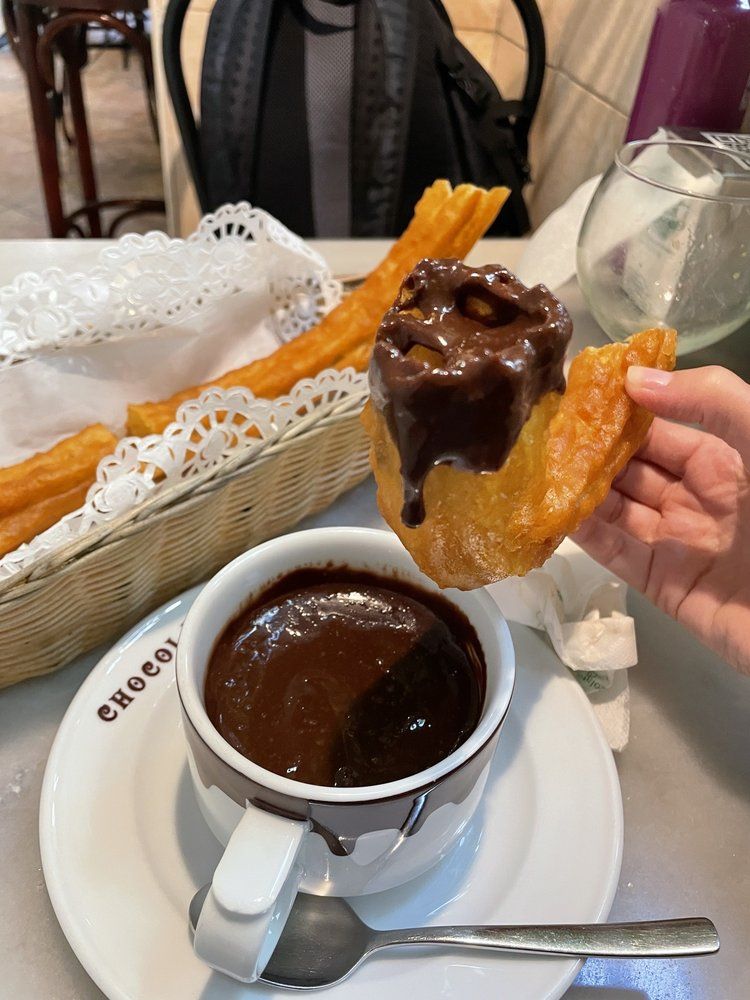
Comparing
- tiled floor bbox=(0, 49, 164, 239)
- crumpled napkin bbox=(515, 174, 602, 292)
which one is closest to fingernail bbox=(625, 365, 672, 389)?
crumpled napkin bbox=(515, 174, 602, 292)

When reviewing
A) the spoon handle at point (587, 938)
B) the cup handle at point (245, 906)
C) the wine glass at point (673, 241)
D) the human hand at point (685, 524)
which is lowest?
the spoon handle at point (587, 938)

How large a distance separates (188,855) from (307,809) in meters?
0.16

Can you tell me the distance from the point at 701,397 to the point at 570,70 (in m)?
1.21

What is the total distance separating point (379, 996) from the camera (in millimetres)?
468

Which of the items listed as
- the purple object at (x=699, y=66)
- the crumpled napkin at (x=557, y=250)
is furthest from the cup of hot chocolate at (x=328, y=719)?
the purple object at (x=699, y=66)

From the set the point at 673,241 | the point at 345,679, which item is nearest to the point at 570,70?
the point at 673,241

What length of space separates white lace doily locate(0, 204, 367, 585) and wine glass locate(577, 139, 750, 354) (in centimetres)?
36

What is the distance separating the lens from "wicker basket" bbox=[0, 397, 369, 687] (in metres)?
0.62

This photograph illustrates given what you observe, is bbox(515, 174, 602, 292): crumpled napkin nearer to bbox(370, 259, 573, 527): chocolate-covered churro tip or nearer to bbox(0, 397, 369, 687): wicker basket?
bbox(0, 397, 369, 687): wicker basket

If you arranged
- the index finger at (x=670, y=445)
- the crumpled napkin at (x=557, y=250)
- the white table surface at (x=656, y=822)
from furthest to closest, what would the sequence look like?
the crumpled napkin at (x=557, y=250), the index finger at (x=670, y=445), the white table surface at (x=656, y=822)

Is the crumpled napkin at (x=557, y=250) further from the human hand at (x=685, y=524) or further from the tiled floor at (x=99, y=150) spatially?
the tiled floor at (x=99, y=150)

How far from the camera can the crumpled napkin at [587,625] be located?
25.8 inches

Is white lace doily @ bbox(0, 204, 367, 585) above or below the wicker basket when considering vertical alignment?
above

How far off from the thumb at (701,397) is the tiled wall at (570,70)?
0.91 m
